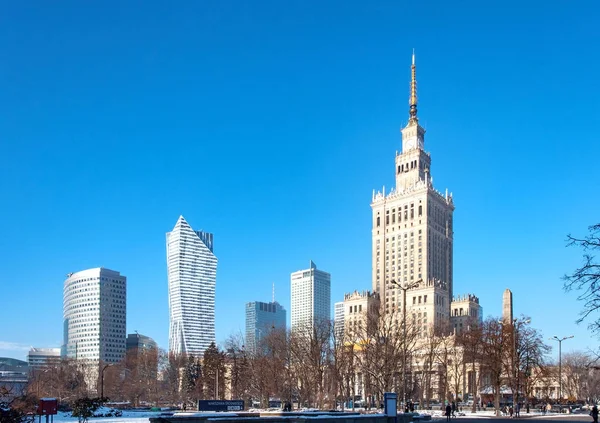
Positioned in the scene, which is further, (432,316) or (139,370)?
(432,316)

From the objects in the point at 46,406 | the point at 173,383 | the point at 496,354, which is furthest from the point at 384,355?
the point at 173,383

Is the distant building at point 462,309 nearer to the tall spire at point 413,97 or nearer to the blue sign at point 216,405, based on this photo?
the tall spire at point 413,97

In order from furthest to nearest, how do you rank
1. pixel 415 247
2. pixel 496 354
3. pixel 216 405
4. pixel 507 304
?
pixel 415 247 → pixel 507 304 → pixel 496 354 → pixel 216 405

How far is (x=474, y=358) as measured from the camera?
8506 centimetres

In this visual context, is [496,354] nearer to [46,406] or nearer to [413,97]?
[46,406]

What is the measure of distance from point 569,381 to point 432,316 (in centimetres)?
4353

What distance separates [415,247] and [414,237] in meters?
2.78

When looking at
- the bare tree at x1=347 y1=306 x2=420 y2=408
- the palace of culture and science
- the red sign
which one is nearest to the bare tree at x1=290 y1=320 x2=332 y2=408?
the bare tree at x1=347 y1=306 x2=420 y2=408

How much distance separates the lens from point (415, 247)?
563 feet

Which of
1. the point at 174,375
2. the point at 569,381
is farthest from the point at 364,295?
the point at 174,375

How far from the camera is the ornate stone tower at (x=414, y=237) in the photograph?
167500 millimetres

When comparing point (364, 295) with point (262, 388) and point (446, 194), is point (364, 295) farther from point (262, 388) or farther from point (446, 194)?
point (262, 388)

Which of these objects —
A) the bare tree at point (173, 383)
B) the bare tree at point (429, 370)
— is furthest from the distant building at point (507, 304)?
the bare tree at point (173, 383)

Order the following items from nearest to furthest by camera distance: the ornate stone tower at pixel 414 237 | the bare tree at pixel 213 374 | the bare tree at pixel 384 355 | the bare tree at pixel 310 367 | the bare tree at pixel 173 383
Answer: the bare tree at pixel 384 355, the bare tree at pixel 310 367, the bare tree at pixel 173 383, the bare tree at pixel 213 374, the ornate stone tower at pixel 414 237
